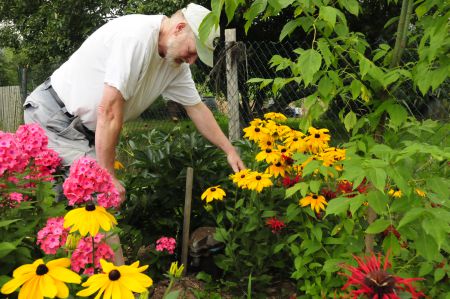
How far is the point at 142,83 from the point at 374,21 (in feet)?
23.8

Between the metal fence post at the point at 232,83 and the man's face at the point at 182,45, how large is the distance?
205cm

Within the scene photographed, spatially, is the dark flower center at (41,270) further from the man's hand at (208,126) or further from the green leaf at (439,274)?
the man's hand at (208,126)

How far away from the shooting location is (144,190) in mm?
2799

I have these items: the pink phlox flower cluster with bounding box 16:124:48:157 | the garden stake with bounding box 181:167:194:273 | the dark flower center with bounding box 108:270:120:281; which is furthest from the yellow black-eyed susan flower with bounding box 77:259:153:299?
the garden stake with bounding box 181:167:194:273

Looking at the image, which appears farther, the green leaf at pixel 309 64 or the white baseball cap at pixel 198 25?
the white baseball cap at pixel 198 25

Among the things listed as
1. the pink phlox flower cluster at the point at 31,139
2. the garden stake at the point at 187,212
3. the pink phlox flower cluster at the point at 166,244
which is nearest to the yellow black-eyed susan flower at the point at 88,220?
the pink phlox flower cluster at the point at 31,139

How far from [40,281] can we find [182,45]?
4.72ft

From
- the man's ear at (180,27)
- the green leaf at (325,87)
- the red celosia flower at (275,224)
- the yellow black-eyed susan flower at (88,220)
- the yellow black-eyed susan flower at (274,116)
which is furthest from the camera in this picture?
the yellow black-eyed susan flower at (274,116)

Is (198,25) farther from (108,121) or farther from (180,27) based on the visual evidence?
(108,121)

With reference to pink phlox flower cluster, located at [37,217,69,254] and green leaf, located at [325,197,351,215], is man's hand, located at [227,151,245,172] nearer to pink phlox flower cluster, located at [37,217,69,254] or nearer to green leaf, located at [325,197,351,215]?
green leaf, located at [325,197,351,215]

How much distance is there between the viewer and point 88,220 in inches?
40.1

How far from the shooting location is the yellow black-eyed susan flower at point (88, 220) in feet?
3.29

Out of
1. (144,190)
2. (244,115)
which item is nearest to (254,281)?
(144,190)

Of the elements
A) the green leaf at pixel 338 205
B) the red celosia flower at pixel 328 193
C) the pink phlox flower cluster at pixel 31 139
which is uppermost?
the pink phlox flower cluster at pixel 31 139
